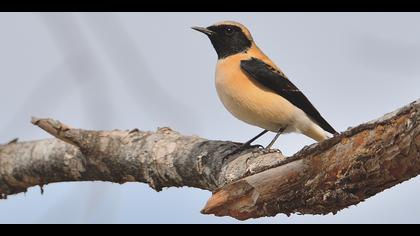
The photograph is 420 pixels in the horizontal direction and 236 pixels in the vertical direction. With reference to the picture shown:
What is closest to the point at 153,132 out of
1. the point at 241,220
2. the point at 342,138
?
the point at 241,220

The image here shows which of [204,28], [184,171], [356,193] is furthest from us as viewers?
[204,28]

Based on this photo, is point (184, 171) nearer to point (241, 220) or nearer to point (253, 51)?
point (241, 220)

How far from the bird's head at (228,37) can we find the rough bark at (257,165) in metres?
1.30

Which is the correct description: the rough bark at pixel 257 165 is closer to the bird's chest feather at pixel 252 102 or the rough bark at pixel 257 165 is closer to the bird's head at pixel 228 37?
the bird's chest feather at pixel 252 102

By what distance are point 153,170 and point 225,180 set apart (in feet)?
→ 3.38

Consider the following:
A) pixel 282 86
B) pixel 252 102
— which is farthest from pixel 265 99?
pixel 282 86

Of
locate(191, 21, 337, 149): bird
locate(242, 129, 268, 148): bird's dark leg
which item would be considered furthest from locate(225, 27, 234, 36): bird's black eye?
locate(242, 129, 268, 148): bird's dark leg

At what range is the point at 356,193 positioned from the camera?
4027 millimetres

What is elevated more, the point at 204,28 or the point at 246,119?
the point at 204,28

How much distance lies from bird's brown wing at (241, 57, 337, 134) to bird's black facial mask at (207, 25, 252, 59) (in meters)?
0.55

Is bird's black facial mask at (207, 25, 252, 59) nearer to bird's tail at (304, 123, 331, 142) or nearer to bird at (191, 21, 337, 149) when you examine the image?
bird at (191, 21, 337, 149)

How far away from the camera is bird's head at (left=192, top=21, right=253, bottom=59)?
7.44m

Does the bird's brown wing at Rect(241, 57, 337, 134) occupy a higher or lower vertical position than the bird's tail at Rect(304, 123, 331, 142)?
higher

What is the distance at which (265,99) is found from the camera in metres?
6.50
